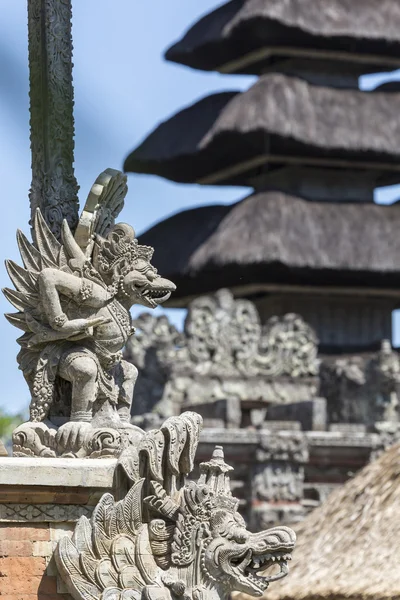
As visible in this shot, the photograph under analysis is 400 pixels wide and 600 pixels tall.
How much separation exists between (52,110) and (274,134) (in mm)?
24503

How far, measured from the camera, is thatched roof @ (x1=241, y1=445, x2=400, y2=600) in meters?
13.4

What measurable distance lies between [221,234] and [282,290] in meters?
1.48

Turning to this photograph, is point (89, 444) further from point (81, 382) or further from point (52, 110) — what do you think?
point (52, 110)

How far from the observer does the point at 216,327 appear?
1086 inches

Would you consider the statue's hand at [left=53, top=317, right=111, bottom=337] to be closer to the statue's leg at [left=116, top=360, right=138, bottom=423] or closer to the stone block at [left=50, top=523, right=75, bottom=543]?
the statue's leg at [left=116, top=360, right=138, bottom=423]

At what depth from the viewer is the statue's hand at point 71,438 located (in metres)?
8.61

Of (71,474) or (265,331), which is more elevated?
(265,331)

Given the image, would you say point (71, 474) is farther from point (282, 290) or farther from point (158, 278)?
point (282, 290)

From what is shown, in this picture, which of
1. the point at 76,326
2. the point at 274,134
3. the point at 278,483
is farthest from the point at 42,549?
the point at 274,134

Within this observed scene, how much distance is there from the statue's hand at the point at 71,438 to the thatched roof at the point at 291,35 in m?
26.1

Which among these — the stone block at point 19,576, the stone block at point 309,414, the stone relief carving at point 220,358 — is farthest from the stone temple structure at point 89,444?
the stone block at point 309,414

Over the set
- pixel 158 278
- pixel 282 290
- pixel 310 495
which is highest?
pixel 282 290

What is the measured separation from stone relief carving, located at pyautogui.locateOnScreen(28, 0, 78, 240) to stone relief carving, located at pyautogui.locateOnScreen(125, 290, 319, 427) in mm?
16350

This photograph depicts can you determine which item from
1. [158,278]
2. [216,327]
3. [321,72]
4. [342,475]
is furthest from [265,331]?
[158,278]
